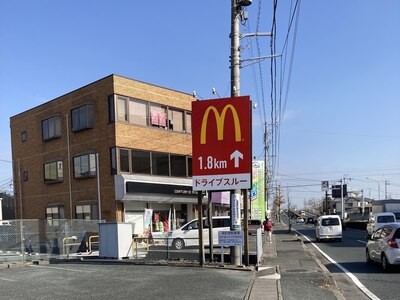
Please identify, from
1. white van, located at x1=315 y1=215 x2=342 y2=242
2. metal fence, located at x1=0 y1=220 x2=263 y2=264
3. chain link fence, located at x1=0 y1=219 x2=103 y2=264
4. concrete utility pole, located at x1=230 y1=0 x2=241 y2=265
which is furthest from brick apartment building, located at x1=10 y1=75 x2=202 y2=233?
concrete utility pole, located at x1=230 y1=0 x2=241 y2=265

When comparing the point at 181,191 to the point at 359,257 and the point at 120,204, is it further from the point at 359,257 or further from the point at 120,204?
the point at 359,257

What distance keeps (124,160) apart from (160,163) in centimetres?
361

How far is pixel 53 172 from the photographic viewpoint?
3234 cm

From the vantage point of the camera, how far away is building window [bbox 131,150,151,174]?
28.3 metres

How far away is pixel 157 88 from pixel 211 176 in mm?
17866

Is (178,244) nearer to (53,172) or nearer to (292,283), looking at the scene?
(292,283)

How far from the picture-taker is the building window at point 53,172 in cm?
3153

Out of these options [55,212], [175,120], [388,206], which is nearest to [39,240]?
[55,212]

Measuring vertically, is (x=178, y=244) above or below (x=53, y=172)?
below

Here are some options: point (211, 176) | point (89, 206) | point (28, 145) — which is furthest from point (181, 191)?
point (211, 176)

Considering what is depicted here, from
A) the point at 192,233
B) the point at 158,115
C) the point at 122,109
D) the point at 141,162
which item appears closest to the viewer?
the point at 192,233

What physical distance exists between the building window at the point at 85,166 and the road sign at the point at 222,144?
640 inches

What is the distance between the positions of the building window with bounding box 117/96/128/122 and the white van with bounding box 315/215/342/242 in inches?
590

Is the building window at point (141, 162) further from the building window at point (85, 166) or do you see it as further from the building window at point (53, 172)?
the building window at point (53, 172)
